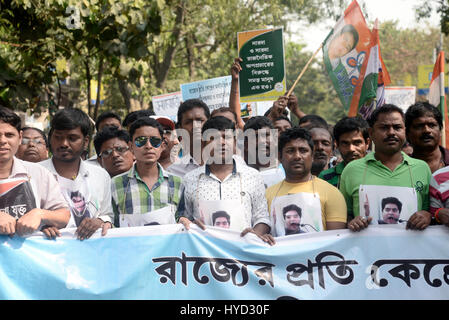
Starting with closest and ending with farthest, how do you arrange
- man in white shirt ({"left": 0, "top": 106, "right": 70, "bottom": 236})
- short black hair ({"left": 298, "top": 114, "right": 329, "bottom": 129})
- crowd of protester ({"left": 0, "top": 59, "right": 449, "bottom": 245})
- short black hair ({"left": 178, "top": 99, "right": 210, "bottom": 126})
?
man in white shirt ({"left": 0, "top": 106, "right": 70, "bottom": 236}) → crowd of protester ({"left": 0, "top": 59, "right": 449, "bottom": 245}) → short black hair ({"left": 178, "top": 99, "right": 210, "bottom": 126}) → short black hair ({"left": 298, "top": 114, "right": 329, "bottom": 129})

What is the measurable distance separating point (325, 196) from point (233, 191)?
65cm

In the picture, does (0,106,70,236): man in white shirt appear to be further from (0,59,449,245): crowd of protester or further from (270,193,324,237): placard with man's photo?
(270,193,324,237): placard with man's photo

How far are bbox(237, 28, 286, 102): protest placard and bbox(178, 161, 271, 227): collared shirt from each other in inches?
144

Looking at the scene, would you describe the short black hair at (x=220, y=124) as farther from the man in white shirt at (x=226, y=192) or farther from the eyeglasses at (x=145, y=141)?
the eyeglasses at (x=145, y=141)

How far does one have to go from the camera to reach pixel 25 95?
7844 millimetres

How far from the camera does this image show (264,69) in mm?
8023

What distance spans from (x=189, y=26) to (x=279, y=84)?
10.8 meters

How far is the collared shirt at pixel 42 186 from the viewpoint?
4.20 metres

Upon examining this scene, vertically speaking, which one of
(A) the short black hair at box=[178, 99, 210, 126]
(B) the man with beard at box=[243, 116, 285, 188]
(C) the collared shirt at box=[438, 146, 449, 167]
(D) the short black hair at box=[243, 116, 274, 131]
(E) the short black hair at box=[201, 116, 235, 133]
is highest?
(A) the short black hair at box=[178, 99, 210, 126]

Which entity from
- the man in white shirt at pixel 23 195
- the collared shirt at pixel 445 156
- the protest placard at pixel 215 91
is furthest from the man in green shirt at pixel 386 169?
the protest placard at pixel 215 91

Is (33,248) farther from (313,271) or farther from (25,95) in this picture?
(25,95)

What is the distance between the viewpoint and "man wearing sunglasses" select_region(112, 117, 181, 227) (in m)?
4.42

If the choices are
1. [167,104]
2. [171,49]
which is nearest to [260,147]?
[167,104]

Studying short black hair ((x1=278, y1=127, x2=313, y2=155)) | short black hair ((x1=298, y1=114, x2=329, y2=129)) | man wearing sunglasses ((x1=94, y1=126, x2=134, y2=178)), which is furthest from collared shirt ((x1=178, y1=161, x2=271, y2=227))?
short black hair ((x1=298, y1=114, x2=329, y2=129))
